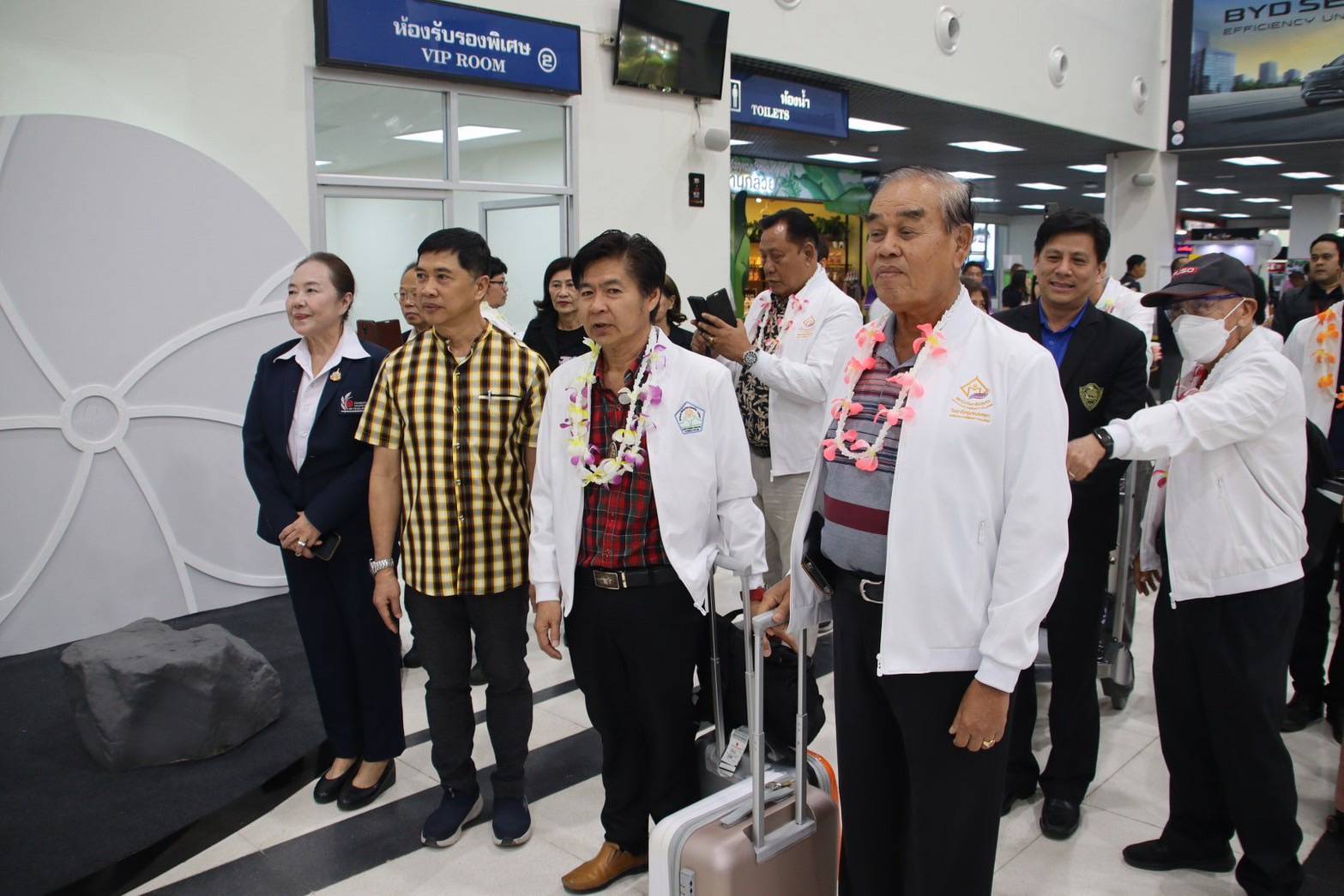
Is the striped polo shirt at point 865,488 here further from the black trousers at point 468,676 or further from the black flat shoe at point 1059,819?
the black flat shoe at point 1059,819

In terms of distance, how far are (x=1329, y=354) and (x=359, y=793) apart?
12.4ft

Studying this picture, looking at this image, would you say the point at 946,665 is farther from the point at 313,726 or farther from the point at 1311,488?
the point at 313,726

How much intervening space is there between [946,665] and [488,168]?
5493 mm

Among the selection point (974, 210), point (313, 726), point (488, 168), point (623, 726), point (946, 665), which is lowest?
point (313, 726)

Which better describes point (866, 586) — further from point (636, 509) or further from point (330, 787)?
point (330, 787)

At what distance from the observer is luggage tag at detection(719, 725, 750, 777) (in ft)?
7.84

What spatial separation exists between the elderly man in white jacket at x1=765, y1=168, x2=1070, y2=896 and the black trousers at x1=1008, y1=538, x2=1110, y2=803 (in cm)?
110

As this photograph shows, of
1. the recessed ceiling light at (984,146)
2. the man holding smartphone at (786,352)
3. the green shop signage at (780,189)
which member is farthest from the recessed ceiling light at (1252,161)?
the man holding smartphone at (786,352)

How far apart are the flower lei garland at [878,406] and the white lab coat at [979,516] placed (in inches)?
1.0

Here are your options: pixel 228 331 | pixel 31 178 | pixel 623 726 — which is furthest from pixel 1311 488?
pixel 31 178

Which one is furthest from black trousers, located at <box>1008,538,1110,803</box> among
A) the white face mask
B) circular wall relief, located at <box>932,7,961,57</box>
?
circular wall relief, located at <box>932,7,961,57</box>

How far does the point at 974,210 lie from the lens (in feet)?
6.19

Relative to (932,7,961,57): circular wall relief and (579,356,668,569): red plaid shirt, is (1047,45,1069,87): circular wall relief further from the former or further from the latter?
(579,356,668,569): red plaid shirt

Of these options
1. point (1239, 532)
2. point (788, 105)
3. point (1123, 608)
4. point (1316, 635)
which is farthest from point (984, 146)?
point (1239, 532)
